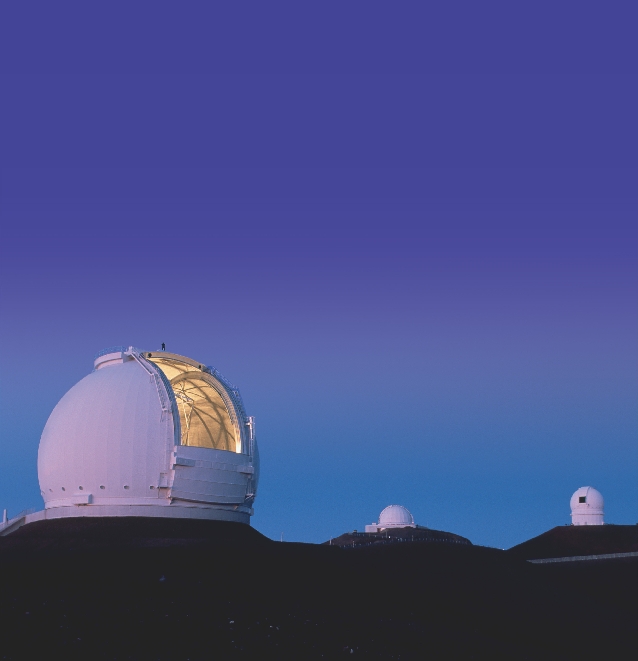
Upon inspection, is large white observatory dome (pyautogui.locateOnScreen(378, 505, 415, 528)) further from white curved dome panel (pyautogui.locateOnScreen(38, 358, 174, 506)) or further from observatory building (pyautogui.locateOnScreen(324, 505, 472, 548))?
white curved dome panel (pyautogui.locateOnScreen(38, 358, 174, 506))

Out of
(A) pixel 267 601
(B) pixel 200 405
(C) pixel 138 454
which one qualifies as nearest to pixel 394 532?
(B) pixel 200 405

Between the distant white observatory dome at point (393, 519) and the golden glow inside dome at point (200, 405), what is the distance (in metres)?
31.5

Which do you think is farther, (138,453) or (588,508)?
(588,508)

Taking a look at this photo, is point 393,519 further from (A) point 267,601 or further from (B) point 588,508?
(A) point 267,601

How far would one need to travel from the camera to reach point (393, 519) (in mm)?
67125

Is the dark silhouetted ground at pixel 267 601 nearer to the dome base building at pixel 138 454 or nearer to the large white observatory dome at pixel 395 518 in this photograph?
the dome base building at pixel 138 454

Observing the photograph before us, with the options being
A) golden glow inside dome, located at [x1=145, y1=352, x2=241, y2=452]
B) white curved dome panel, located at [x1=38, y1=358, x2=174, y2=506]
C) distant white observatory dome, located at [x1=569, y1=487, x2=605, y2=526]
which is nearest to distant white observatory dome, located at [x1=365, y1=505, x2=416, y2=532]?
distant white observatory dome, located at [x1=569, y1=487, x2=605, y2=526]

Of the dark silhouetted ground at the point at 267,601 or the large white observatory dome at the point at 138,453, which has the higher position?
the large white observatory dome at the point at 138,453

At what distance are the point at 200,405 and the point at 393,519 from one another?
33.1m

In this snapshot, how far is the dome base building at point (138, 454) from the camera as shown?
3334 cm

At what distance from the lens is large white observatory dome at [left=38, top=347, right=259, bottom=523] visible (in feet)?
109

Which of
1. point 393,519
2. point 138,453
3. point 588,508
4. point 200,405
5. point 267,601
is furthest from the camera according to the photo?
point 393,519

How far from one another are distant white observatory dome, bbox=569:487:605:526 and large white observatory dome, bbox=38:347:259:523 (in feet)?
114

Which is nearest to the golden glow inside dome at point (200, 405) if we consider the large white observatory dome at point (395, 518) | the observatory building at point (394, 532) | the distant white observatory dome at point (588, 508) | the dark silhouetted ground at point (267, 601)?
the dark silhouetted ground at point (267, 601)
